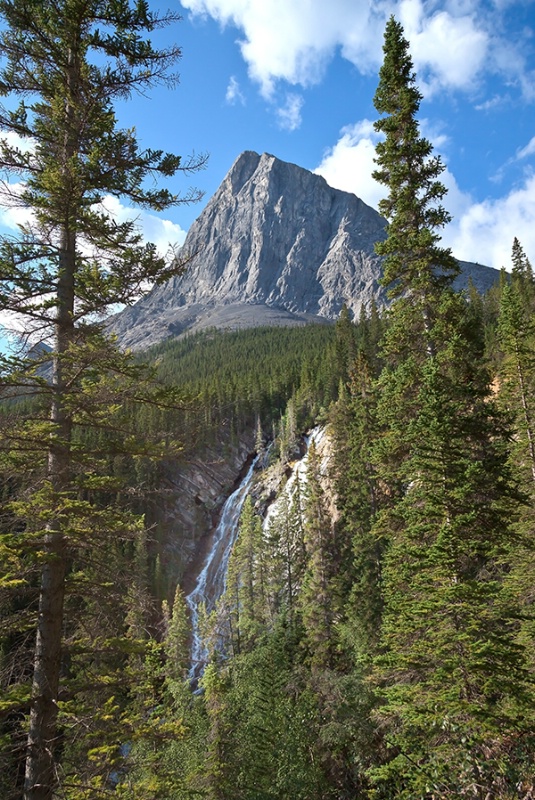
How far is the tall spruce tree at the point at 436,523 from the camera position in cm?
850

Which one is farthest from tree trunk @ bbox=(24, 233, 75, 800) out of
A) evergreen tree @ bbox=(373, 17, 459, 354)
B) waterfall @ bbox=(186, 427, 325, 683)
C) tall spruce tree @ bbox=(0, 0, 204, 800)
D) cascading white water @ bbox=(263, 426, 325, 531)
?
cascading white water @ bbox=(263, 426, 325, 531)

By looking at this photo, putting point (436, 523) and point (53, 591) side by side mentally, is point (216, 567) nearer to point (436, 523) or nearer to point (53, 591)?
point (436, 523)

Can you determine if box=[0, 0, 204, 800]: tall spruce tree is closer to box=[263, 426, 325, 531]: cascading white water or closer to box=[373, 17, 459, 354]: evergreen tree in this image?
box=[373, 17, 459, 354]: evergreen tree

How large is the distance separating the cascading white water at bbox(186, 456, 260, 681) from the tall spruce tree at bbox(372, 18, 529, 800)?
43750mm

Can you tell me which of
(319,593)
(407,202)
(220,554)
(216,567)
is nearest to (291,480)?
(220,554)

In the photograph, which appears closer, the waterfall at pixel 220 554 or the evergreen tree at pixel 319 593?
the evergreen tree at pixel 319 593

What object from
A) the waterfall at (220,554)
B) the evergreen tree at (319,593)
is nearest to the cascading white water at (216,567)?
the waterfall at (220,554)

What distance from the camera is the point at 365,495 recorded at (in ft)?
102

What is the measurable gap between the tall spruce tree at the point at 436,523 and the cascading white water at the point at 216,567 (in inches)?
1722

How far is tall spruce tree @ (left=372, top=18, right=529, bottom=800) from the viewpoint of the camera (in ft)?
27.9

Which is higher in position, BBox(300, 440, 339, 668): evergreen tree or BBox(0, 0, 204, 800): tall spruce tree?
BBox(0, 0, 204, 800): tall spruce tree

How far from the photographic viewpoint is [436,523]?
428 inches

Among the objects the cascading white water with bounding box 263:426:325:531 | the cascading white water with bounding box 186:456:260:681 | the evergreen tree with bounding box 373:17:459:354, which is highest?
the evergreen tree with bounding box 373:17:459:354

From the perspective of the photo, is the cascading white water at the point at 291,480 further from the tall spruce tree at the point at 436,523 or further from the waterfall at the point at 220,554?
the tall spruce tree at the point at 436,523
